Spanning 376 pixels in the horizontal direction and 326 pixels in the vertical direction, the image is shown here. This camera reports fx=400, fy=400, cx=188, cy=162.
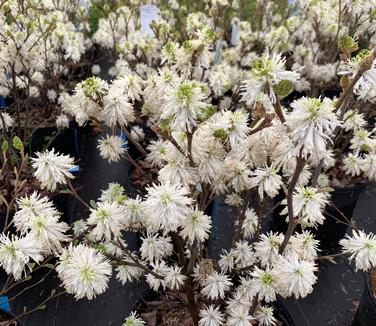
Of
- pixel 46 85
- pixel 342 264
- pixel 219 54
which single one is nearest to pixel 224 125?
pixel 342 264

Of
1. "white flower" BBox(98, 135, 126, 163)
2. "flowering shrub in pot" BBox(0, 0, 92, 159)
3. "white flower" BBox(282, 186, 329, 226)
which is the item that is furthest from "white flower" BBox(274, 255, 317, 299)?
"flowering shrub in pot" BBox(0, 0, 92, 159)

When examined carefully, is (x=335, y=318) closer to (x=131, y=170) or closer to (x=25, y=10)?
(x=131, y=170)

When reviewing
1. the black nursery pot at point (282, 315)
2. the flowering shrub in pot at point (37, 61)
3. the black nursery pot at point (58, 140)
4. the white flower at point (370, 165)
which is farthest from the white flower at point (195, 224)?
the black nursery pot at point (58, 140)

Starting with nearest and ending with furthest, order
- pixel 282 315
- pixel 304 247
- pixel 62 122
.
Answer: pixel 304 247
pixel 282 315
pixel 62 122

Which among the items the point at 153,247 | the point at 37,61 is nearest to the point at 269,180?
the point at 153,247

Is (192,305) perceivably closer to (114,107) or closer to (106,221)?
(106,221)

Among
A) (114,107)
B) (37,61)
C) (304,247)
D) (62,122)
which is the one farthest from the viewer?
(62,122)

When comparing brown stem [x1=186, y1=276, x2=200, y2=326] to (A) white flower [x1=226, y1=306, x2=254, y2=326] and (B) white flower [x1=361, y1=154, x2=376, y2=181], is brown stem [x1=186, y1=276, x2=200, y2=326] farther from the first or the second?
(B) white flower [x1=361, y1=154, x2=376, y2=181]
